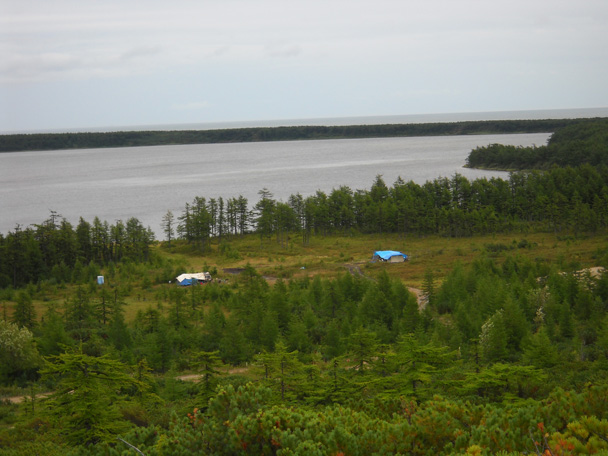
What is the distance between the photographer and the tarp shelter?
48.9m

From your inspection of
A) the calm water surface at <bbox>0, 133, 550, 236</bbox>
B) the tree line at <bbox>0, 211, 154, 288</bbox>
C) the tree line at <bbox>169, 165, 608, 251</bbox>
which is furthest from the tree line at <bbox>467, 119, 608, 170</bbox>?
the tree line at <bbox>0, 211, 154, 288</bbox>

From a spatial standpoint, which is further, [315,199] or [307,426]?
[315,199]

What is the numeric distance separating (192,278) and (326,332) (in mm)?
20474

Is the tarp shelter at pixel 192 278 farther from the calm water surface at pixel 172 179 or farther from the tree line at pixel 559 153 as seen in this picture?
the tree line at pixel 559 153

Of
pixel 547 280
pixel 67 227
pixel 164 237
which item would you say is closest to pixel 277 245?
pixel 164 237

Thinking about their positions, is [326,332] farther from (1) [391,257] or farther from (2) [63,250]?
(2) [63,250]

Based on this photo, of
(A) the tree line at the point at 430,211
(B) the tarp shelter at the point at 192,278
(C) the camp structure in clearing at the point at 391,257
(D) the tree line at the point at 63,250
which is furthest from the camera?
(A) the tree line at the point at 430,211

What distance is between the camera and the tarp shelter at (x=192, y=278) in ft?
161

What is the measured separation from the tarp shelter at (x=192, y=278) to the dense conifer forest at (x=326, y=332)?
127 centimetres

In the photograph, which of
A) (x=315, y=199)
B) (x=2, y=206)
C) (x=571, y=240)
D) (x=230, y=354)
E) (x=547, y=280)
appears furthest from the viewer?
(x=2, y=206)

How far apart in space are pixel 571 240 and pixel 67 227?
54.5 metres

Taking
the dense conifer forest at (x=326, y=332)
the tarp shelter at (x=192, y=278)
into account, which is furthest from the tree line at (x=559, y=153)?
the tarp shelter at (x=192, y=278)

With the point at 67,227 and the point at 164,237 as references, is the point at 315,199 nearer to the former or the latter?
the point at 164,237

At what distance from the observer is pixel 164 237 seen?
78.0 m
